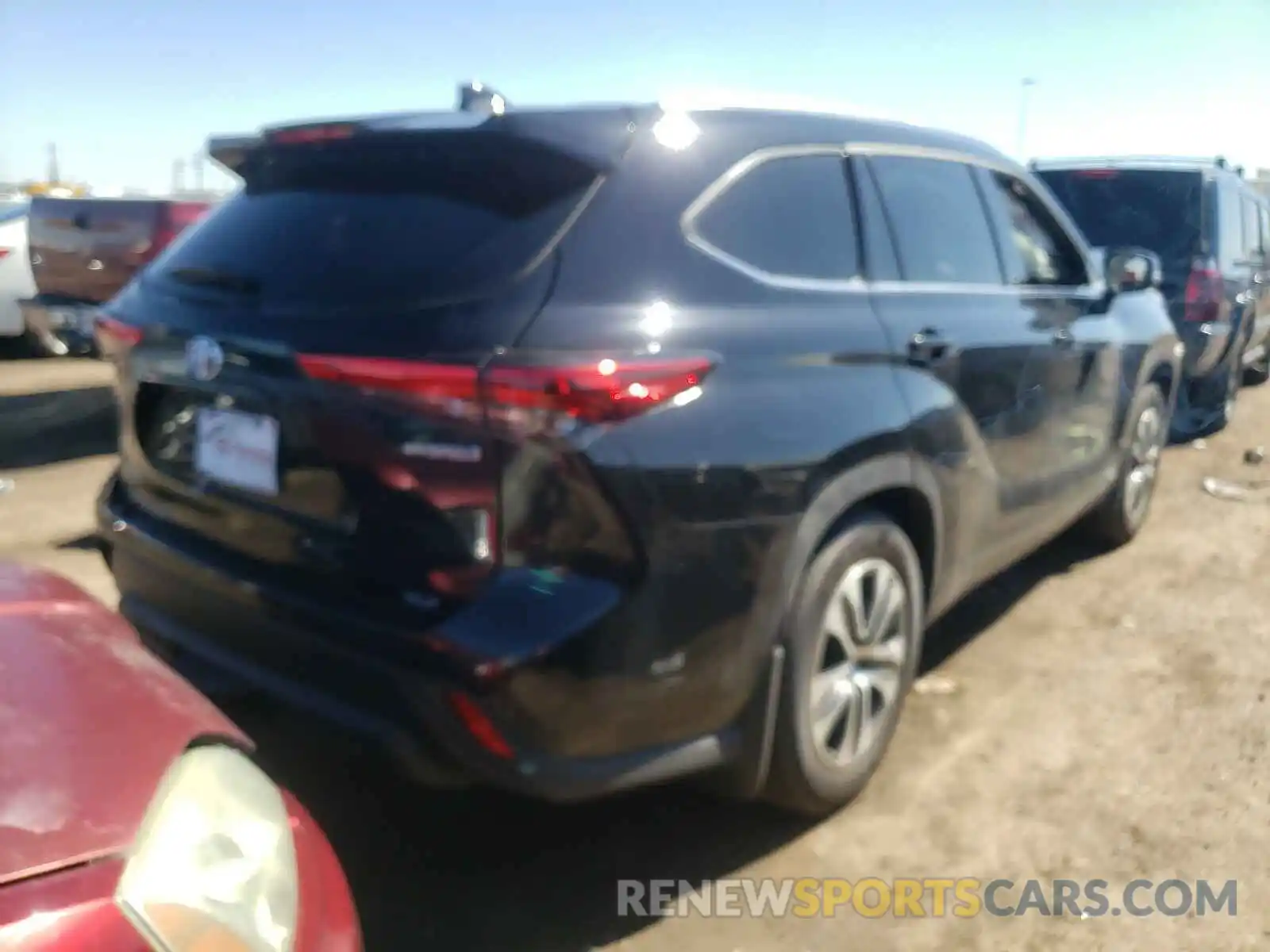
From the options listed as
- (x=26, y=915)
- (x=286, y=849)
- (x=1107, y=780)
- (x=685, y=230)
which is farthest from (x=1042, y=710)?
(x=26, y=915)

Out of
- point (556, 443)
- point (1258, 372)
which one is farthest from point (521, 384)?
point (1258, 372)

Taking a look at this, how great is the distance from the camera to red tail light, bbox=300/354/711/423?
7.24ft

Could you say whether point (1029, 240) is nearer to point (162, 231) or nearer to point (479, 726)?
point (479, 726)

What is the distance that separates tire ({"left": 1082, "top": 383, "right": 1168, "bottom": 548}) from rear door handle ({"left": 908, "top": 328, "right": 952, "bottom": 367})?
222 centimetres

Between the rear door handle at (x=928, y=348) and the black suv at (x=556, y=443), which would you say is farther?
the rear door handle at (x=928, y=348)

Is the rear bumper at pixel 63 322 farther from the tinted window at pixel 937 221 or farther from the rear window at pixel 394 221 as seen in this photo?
the tinted window at pixel 937 221

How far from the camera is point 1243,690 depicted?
3984mm

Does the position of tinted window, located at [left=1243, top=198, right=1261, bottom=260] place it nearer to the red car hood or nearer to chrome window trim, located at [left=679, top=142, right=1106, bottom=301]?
chrome window trim, located at [left=679, top=142, right=1106, bottom=301]

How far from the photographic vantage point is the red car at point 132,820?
51.8 inches

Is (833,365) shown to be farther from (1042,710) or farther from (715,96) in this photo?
(1042,710)

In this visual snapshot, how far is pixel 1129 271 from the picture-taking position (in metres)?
4.82

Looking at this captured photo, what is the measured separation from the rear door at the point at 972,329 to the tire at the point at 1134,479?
4.47 ft

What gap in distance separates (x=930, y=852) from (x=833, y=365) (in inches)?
50.5

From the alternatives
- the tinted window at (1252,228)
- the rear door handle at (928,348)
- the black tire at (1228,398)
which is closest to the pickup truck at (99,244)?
the rear door handle at (928,348)
